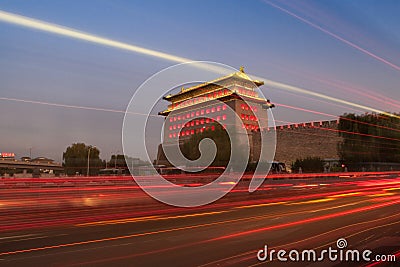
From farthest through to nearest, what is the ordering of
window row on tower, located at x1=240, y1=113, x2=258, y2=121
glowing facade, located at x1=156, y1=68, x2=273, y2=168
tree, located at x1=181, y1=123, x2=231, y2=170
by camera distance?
window row on tower, located at x1=240, y1=113, x2=258, y2=121, glowing facade, located at x1=156, y1=68, x2=273, y2=168, tree, located at x1=181, y1=123, x2=231, y2=170

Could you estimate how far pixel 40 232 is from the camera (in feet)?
26.6

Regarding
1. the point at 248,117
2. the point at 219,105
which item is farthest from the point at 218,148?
the point at 219,105

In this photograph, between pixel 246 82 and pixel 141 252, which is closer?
pixel 141 252

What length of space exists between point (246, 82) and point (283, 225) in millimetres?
93364

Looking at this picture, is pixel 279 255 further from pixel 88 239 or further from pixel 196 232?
pixel 88 239

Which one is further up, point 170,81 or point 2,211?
point 170,81

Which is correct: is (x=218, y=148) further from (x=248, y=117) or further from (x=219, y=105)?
(x=219, y=105)

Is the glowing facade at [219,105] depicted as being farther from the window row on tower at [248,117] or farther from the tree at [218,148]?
the tree at [218,148]

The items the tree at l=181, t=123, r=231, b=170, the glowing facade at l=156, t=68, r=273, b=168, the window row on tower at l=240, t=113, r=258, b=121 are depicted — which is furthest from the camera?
the window row on tower at l=240, t=113, r=258, b=121

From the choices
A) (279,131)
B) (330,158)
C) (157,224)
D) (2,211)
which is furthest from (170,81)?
(279,131)

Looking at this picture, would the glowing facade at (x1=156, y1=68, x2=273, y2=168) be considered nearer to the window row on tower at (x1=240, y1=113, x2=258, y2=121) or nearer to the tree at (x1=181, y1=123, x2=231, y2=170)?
the window row on tower at (x1=240, y1=113, x2=258, y2=121)

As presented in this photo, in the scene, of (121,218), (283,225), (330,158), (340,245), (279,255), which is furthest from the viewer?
(330,158)

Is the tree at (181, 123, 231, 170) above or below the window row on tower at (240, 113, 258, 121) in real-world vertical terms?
below

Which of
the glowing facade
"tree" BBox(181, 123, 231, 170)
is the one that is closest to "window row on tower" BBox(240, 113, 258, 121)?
the glowing facade
